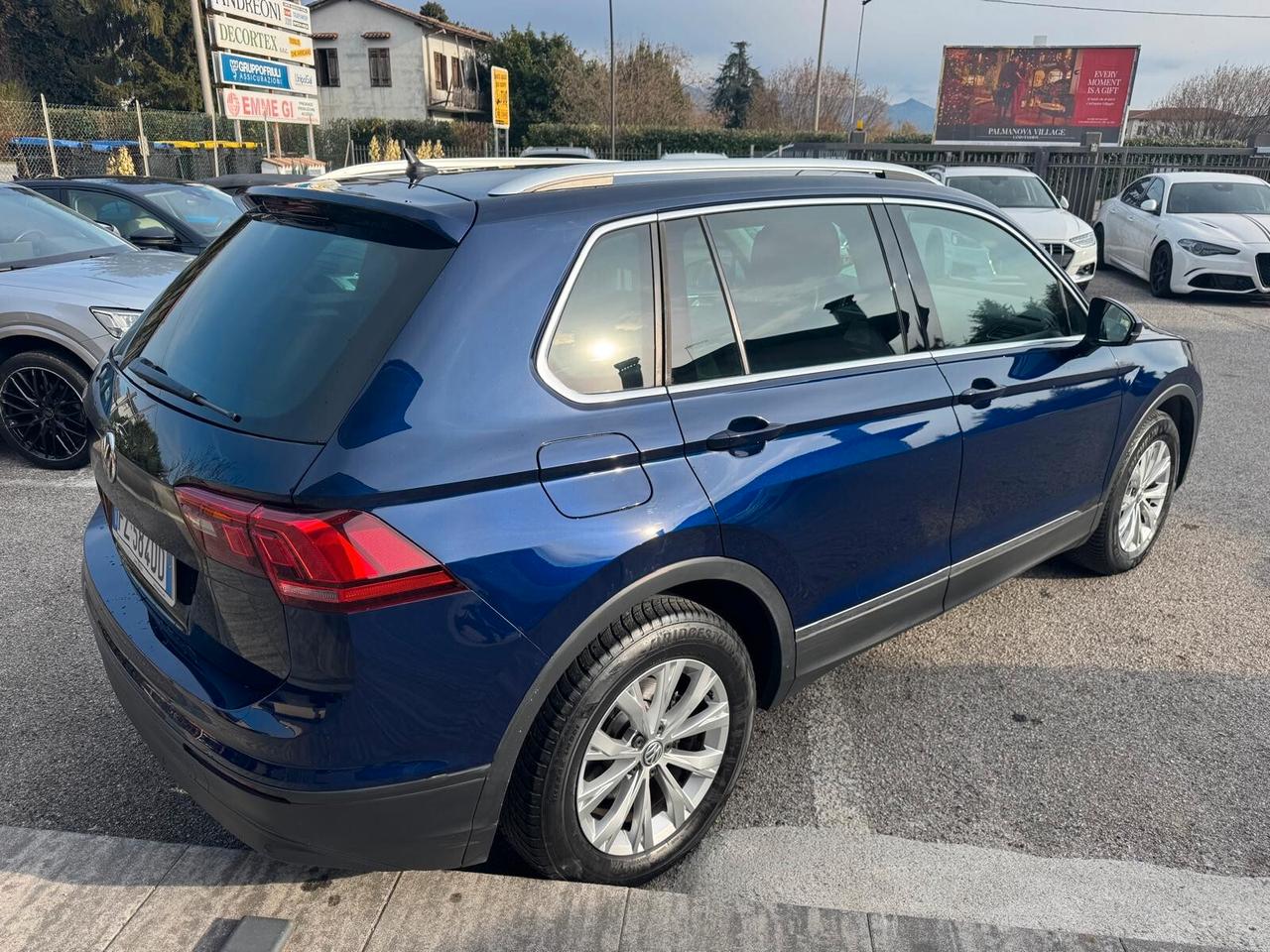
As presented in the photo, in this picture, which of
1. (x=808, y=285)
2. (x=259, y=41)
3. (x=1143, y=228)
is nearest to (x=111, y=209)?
(x=808, y=285)

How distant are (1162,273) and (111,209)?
12340mm

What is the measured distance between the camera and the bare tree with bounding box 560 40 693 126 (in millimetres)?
46656

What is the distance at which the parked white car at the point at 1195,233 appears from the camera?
11211mm

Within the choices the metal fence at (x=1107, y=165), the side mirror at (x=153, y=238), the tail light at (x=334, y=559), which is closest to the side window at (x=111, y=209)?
the side mirror at (x=153, y=238)

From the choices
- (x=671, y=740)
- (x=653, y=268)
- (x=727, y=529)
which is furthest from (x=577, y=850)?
(x=653, y=268)

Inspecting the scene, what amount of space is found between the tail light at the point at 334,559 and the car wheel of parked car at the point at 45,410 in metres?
4.28

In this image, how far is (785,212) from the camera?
108 inches

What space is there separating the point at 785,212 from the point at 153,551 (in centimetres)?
197

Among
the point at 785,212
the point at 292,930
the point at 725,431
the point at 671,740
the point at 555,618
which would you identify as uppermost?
the point at 785,212

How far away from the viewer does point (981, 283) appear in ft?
11.1

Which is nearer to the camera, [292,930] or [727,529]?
[292,930]

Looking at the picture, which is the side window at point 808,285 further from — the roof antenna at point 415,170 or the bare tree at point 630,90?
the bare tree at point 630,90

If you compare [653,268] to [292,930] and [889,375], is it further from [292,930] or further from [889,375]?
[292,930]

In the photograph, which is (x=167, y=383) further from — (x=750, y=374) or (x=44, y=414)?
(x=44, y=414)
